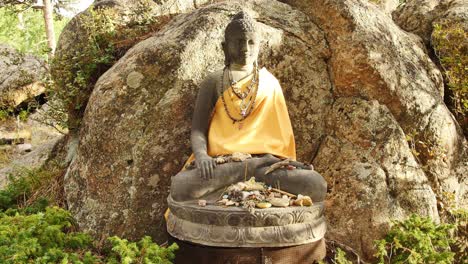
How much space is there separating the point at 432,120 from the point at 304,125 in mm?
1564

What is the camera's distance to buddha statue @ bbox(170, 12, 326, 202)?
3928 millimetres

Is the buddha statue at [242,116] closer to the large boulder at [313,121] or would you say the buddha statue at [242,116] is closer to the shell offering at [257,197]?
the shell offering at [257,197]

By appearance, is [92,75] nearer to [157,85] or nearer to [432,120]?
[157,85]

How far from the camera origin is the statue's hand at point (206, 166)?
148 inches

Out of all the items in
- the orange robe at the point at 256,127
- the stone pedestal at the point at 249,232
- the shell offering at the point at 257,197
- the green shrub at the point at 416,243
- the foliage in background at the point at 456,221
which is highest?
the orange robe at the point at 256,127

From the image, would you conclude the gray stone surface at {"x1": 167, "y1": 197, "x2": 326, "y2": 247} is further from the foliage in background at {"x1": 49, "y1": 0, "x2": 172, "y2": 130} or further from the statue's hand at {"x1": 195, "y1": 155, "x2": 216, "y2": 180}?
the foliage in background at {"x1": 49, "y1": 0, "x2": 172, "y2": 130}

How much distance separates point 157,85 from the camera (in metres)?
5.12

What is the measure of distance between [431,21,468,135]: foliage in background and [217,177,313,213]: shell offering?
3453 millimetres

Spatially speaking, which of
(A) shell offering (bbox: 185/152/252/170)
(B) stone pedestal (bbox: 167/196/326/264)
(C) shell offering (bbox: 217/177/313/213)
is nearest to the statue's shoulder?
(A) shell offering (bbox: 185/152/252/170)

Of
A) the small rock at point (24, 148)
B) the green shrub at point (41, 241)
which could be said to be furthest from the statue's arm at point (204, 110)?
the small rock at point (24, 148)

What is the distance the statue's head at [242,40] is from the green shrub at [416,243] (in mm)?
2052

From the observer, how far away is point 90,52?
630cm

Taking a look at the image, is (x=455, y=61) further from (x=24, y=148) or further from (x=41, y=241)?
(x=24, y=148)

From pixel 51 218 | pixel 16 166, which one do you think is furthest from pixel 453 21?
pixel 16 166
